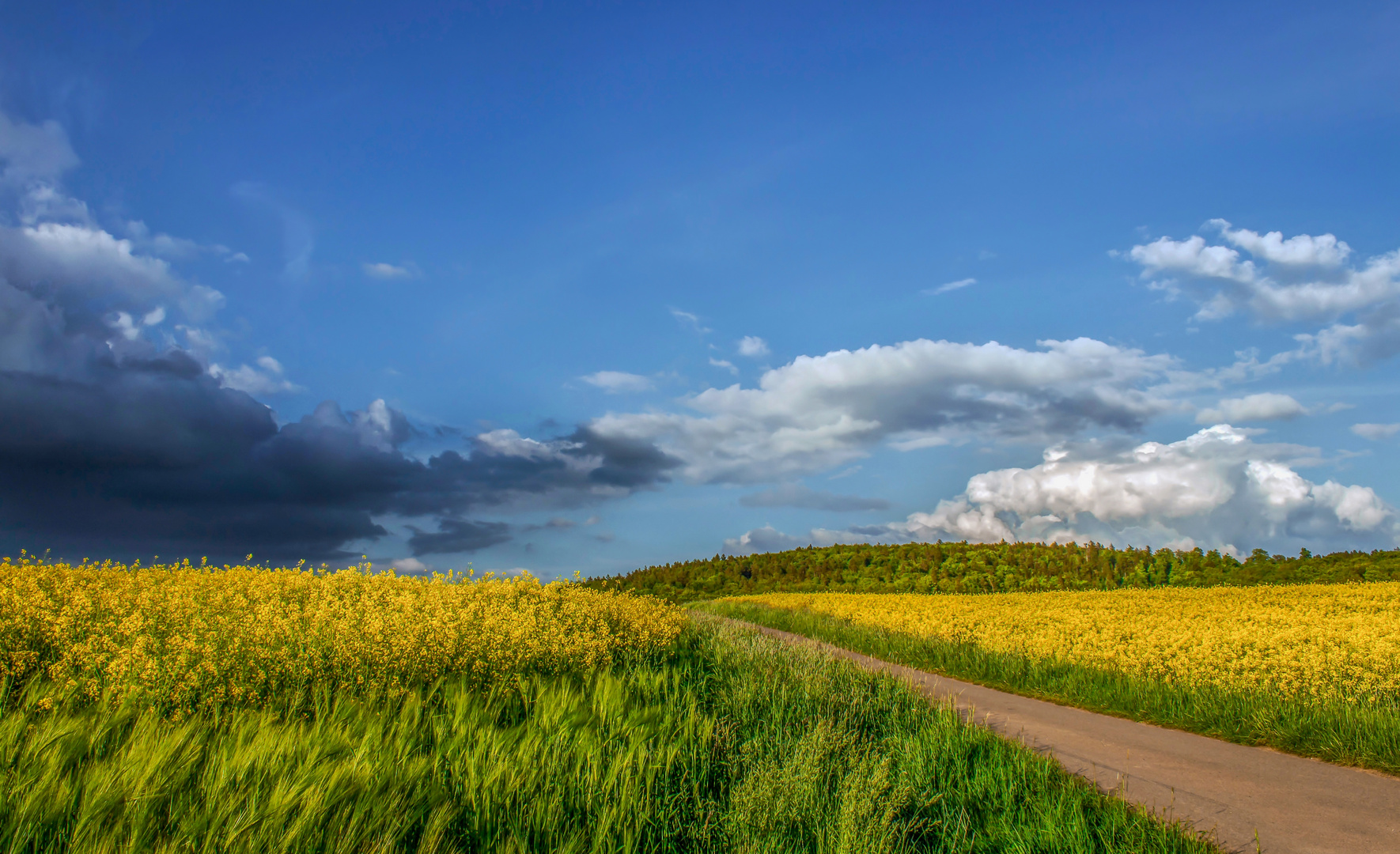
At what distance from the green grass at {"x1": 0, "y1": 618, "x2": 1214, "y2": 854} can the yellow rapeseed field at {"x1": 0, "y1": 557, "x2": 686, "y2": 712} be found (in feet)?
0.86

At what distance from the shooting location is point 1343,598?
19.9m

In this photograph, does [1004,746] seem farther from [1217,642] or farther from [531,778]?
[1217,642]

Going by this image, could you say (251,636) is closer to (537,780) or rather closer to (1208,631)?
(537,780)

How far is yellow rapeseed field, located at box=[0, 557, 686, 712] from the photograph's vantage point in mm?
5449

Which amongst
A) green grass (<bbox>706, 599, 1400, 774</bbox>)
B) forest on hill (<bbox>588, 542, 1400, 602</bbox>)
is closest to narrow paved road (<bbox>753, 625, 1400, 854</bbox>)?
green grass (<bbox>706, 599, 1400, 774</bbox>)

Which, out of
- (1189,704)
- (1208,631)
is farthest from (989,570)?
(1189,704)

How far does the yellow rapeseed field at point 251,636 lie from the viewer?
5449 mm

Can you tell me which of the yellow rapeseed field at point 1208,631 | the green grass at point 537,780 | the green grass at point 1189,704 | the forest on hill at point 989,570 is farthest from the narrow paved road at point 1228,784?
the forest on hill at point 989,570

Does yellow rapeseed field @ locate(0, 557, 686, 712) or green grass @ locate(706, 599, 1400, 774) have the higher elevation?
yellow rapeseed field @ locate(0, 557, 686, 712)

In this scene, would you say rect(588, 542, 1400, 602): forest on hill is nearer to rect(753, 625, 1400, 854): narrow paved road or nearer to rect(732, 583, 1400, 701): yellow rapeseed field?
rect(732, 583, 1400, 701): yellow rapeseed field

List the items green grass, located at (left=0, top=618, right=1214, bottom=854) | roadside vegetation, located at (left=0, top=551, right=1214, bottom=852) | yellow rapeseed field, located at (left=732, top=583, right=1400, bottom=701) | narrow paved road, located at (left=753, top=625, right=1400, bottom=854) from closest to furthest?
green grass, located at (left=0, top=618, right=1214, bottom=854) < roadside vegetation, located at (left=0, top=551, right=1214, bottom=852) < narrow paved road, located at (left=753, top=625, right=1400, bottom=854) < yellow rapeseed field, located at (left=732, top=583, right=1400, bottom=701)

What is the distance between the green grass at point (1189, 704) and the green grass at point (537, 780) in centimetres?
378

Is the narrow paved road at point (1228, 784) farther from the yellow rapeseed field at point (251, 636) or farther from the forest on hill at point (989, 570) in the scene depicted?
the forest on hill at point (989, 570)

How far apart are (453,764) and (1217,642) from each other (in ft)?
43.6
